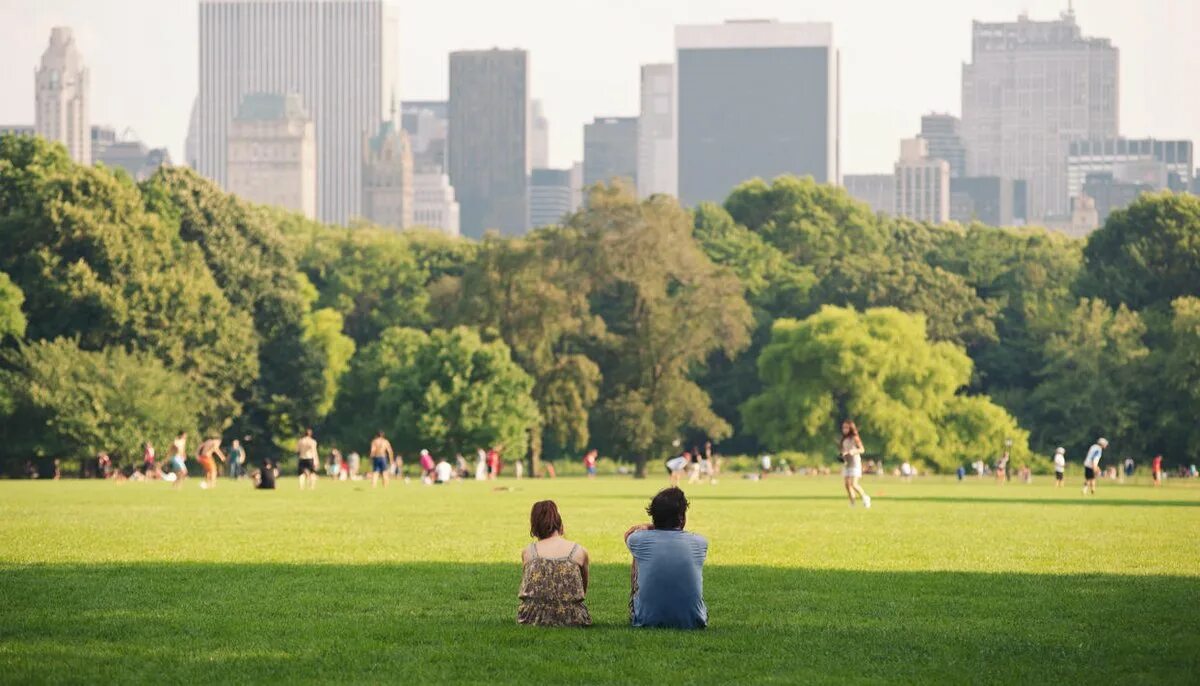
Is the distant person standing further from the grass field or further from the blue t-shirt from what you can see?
the blue t-shirt

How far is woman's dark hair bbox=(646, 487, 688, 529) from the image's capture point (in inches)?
639

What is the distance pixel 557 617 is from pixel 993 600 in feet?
15.1

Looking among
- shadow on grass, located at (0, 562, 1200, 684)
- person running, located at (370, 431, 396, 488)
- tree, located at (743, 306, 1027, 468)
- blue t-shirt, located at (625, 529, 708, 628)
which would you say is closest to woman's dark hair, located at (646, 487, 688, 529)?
blue t-shirt, located at (625, 529, 708, 628)

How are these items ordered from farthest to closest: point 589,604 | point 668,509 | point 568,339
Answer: point 568,339
point 589,604
point 668,509

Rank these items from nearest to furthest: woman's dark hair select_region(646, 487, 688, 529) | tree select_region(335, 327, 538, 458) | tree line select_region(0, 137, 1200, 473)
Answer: woman's dark hair select_region(646, 487, 688, 529), tree line select_region(0, 137, 1200, 473), tree select_region(335, 327, 538, 458)

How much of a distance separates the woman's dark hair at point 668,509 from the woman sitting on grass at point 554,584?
0.65 m

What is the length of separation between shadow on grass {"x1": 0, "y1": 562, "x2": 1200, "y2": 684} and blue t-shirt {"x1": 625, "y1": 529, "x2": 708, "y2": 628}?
0.77ft

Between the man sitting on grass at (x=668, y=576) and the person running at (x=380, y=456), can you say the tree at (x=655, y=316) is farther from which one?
the man sitting on grass at (x=668, y=576)

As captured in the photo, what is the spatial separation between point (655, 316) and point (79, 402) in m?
25.8

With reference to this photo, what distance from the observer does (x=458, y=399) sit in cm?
8506

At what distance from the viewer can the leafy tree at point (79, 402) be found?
7350 cm

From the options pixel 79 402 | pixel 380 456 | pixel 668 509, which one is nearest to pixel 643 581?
pixel 668 509

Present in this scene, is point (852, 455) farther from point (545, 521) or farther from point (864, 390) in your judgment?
point (864, 390)

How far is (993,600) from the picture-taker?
18656 mm
